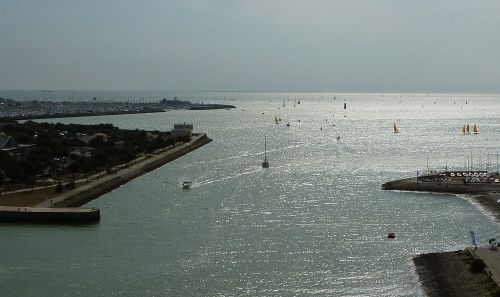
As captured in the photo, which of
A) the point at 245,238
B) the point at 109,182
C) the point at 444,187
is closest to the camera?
the point at 245,238

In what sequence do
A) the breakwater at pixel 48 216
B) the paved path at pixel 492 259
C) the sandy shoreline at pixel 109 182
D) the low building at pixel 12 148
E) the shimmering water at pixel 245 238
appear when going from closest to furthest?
the paved path at pixel 492 259 → the shimmering water at pixel 245 238 → the breakwater at pixel 48 216 → the sandy shoreline at pixel 109 182 → the low building at pixel 12 148

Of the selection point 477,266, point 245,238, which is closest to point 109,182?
point 245,238

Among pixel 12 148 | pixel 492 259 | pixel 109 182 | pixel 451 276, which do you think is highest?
pixel 12 148

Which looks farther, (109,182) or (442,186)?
(109,182)

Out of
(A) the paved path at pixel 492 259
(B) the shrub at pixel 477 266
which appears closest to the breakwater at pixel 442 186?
(A) the paved path at pixel 492 259

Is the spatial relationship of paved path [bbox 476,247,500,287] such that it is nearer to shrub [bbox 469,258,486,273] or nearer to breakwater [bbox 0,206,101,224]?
shrub [bbox 469,258,486,273]

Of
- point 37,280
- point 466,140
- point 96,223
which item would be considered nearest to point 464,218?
point 96,223

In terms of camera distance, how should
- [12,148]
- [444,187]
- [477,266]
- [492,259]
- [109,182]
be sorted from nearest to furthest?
[477,266] < [492,259] < [444,187] < [109,182] < [12,148]

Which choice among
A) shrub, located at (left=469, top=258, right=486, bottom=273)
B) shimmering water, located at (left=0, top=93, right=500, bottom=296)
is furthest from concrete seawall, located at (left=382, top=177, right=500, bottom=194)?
shrub, located at (left=469, top=258, right=486, bottom=273)

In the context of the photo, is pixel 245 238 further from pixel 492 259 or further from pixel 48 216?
pixel 48 216

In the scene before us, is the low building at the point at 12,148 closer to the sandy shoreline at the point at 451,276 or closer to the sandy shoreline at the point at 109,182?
the sandy shoreline at the point at 109,182
